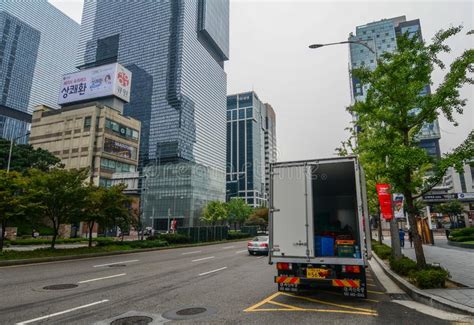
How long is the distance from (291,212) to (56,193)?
16.8 meters

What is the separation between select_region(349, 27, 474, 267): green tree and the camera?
1002cm

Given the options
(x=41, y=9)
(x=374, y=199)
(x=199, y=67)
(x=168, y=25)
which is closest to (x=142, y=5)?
(x=168, y=25)

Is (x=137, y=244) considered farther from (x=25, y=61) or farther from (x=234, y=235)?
(x=25, y=61)

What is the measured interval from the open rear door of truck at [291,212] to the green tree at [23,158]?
47.2 metres

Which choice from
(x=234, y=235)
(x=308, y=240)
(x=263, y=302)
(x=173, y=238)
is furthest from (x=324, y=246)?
(x=234, y=235)

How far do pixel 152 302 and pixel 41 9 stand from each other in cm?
24046

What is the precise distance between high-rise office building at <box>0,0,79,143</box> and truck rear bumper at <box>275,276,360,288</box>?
15918 centimetres

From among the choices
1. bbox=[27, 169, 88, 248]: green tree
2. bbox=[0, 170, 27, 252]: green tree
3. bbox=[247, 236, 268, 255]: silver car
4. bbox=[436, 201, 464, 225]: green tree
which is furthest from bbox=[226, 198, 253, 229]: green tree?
bbox=[0, 170, 27, 252]: green tree

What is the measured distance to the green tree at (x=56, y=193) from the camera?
1911 centimetres

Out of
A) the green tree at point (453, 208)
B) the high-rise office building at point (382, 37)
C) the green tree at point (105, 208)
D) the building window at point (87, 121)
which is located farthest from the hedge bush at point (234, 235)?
the high-rise office building at point (382, 37)

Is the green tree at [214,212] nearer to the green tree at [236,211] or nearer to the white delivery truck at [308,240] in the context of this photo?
the green tree at [236,211]

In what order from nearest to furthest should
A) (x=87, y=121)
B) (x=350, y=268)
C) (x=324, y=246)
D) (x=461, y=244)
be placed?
(x=350, y=268) → (x=324, y=246) → (x=461, y=244) → (x=87, y=121)

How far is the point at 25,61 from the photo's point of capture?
168125mm

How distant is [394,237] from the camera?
14.1 m
